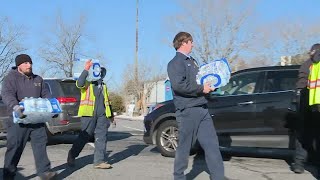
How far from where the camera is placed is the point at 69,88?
11.6m

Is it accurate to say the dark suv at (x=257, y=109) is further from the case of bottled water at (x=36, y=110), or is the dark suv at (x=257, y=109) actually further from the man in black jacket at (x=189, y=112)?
the case of bottled water at (x=36, y=110)

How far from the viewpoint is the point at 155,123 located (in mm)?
9328

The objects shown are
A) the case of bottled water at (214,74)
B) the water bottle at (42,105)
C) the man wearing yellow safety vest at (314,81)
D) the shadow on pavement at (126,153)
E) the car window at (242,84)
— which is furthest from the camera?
the shadow on pavement at (126,153)

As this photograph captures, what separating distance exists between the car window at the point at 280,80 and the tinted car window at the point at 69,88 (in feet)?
16.2

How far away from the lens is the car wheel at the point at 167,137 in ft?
29.9

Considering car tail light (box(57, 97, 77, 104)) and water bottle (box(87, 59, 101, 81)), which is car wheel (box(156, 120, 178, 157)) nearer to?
water bottle (box(87, 59, 101, 81))

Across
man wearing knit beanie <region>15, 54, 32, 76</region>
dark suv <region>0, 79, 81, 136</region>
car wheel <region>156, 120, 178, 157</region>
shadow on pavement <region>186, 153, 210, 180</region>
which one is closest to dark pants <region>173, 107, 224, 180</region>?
shadow on pavement <region>186, 153, 210, 180</region>

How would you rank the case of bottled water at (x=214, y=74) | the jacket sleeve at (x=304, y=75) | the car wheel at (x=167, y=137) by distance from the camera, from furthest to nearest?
the car wheel at (x=167, y=137)
the jacket sleeve at (x=304, y=75)
the case of bottled water at (x=214, y=74)

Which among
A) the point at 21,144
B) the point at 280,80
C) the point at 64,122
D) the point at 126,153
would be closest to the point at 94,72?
the point at 21,144

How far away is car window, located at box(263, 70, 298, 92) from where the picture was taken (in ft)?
27.1

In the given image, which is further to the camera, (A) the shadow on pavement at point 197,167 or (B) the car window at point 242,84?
(B) the car window at point 242,84

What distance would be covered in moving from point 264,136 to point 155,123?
2.21m

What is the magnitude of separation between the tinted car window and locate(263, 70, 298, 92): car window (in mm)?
4952

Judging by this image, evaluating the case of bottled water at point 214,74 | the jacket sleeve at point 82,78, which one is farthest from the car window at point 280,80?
the jacket sleeve at point 82,78
